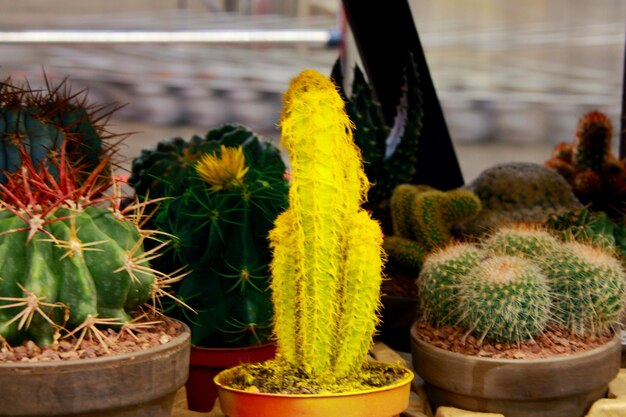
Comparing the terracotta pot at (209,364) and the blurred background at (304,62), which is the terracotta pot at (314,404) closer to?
the terracotta pot at (209,364)

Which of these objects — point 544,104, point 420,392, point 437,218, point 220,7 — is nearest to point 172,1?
point 220,7

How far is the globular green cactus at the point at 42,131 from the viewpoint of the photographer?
2076 mm

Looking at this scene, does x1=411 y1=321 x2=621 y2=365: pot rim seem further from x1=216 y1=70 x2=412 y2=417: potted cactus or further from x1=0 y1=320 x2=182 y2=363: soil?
x1=0 y1=320 x2=182 y2=363: soil

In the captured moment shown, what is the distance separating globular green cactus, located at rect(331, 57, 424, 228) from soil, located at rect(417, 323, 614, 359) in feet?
2.50

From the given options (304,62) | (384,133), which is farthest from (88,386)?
(304,62)

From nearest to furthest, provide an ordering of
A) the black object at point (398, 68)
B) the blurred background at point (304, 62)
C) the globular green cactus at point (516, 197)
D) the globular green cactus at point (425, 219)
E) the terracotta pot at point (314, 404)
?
the terracotta pot at point (314, 404) → the globular green cactus at point (425, 219) → the globular green cactus at point (516, 197) → the black object at point (398, 68) → the blurred background at point (304, 62)

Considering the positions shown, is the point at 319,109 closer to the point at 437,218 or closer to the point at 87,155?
the point at 87,155

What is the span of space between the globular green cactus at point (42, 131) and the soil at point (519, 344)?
0.88m

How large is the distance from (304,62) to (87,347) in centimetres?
756

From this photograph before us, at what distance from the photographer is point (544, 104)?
10.4 meters

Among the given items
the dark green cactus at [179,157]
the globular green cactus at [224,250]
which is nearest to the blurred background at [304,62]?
the dark green cactus at [179,157]

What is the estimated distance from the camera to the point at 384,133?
294 cm

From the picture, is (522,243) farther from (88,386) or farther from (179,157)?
(88,386)

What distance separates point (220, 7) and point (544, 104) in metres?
3.87
